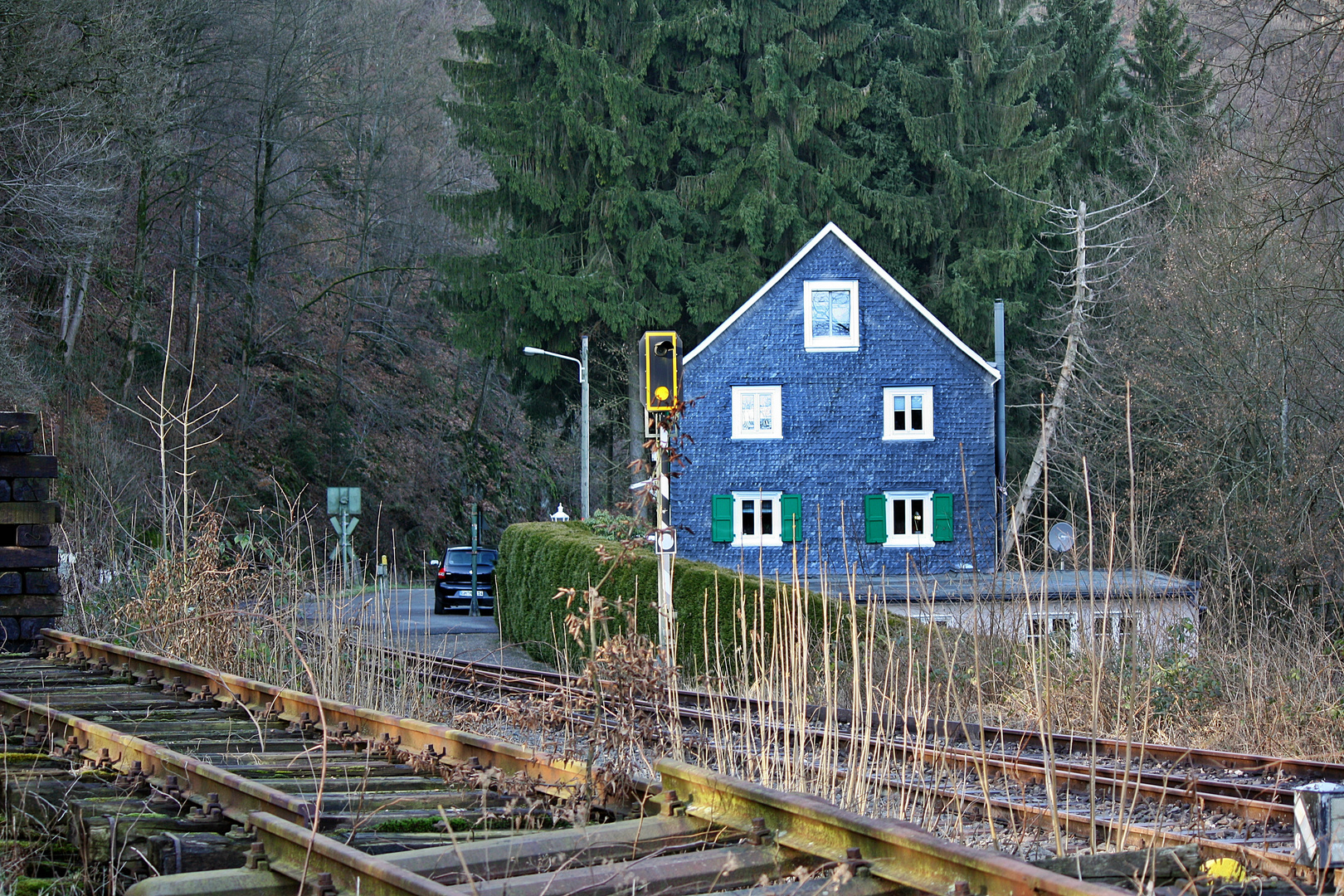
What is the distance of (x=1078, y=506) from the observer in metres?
34.1

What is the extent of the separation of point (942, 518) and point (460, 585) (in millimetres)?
11930

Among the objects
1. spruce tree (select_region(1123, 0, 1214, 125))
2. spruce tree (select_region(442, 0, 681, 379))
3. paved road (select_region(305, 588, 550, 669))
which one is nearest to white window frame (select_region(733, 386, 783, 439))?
spruce tree (select_region(442, 0, 681, 379))

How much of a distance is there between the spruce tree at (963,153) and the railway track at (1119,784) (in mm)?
29517

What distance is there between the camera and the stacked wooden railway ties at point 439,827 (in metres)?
3.59

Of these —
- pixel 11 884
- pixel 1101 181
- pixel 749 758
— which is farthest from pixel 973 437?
pixel 11 884

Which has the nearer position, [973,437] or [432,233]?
[973,437]

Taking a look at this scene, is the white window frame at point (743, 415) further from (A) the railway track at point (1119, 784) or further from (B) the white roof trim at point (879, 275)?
(A) the railway track at point (1119, 784)

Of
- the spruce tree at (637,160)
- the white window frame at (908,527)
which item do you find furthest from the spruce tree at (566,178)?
the white window frame at (908,527)

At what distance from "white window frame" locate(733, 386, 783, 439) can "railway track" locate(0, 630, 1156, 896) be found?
26833 millimetres

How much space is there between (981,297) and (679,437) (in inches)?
1124

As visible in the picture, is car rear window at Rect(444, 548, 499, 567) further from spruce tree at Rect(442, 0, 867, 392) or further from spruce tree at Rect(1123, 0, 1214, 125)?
spruce tree at Rect(1123, 0, 1214, 125)

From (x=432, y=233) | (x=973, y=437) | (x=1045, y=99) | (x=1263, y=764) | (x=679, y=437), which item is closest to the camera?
(x=1263, y=764)

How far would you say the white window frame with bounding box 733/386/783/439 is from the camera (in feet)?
109

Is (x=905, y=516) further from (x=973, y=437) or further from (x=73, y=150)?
(x=73, y=150)
